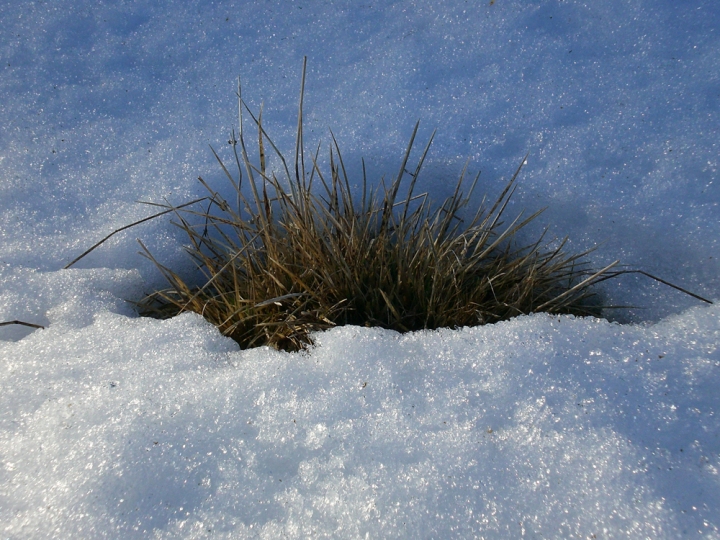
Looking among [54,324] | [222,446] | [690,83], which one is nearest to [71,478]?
[222,446]

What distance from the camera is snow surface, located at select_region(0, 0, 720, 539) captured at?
0.99m

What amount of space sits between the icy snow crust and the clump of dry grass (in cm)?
15

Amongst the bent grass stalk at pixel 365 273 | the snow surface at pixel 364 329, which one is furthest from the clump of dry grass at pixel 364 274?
the snow surface at pixel 364 329

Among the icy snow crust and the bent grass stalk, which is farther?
the bent grass stalk

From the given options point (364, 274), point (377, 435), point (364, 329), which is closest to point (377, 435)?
point (377, 435)

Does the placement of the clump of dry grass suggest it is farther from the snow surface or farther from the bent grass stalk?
the snow surface

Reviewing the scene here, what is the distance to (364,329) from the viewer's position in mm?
1253

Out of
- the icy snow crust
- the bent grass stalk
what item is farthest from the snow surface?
the bent grass stalk

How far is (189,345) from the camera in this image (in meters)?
1.29

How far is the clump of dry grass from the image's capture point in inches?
54.5

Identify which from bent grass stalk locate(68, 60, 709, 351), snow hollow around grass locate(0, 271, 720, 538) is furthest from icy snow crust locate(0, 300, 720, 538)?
bent grass stalk locate(68, 60, 709, 351)

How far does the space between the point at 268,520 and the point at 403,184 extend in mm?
984

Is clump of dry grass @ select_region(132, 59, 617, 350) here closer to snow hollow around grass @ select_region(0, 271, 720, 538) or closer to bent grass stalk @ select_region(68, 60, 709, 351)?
bent grass stalk @ select_region(68, 60, 709, 351)

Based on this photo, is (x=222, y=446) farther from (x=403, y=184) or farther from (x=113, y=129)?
(x=113, y=129)
